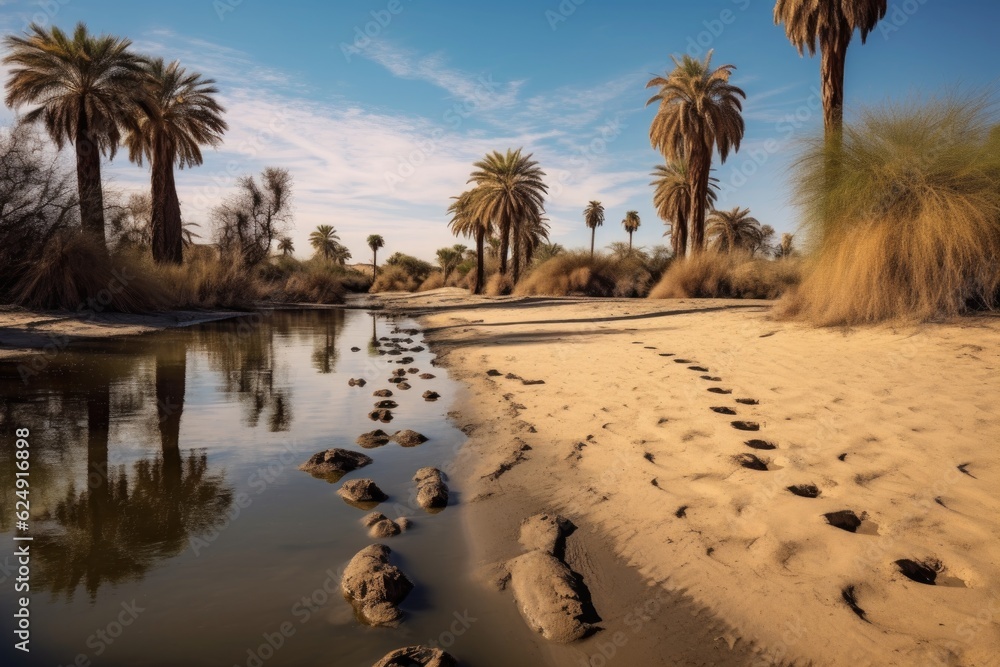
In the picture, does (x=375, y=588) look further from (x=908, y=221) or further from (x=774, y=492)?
(x=908, y=221)

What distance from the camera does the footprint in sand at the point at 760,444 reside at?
4.59m

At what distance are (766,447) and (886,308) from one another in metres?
5.55

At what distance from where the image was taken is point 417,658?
2285 millimetres

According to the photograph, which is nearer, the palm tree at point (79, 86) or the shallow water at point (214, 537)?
the shallow water at point (214, 537)

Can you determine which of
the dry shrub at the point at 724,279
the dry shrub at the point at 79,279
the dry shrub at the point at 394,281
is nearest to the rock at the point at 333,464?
the dry shrub at the point at 79,279

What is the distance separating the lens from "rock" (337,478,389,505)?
3973mm

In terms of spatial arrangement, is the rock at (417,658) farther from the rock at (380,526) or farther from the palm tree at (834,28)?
the palm tree at (834,28)

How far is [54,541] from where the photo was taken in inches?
127

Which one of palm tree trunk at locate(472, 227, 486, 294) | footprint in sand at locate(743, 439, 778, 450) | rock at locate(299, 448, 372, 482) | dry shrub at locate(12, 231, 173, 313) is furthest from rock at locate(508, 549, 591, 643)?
palm tree trunk at locate(472, 227, 486, 294)

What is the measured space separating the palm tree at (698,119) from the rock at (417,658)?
→ 83.5 ft

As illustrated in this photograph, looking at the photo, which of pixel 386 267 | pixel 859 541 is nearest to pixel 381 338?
pixel 859 541

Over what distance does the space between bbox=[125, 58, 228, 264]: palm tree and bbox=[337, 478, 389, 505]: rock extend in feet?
85.4

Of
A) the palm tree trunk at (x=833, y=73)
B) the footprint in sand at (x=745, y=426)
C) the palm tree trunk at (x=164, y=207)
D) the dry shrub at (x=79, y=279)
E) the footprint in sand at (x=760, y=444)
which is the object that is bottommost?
the footprint in sand at (x=760, y=444)

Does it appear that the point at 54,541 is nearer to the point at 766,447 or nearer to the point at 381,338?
the point at 766,447
